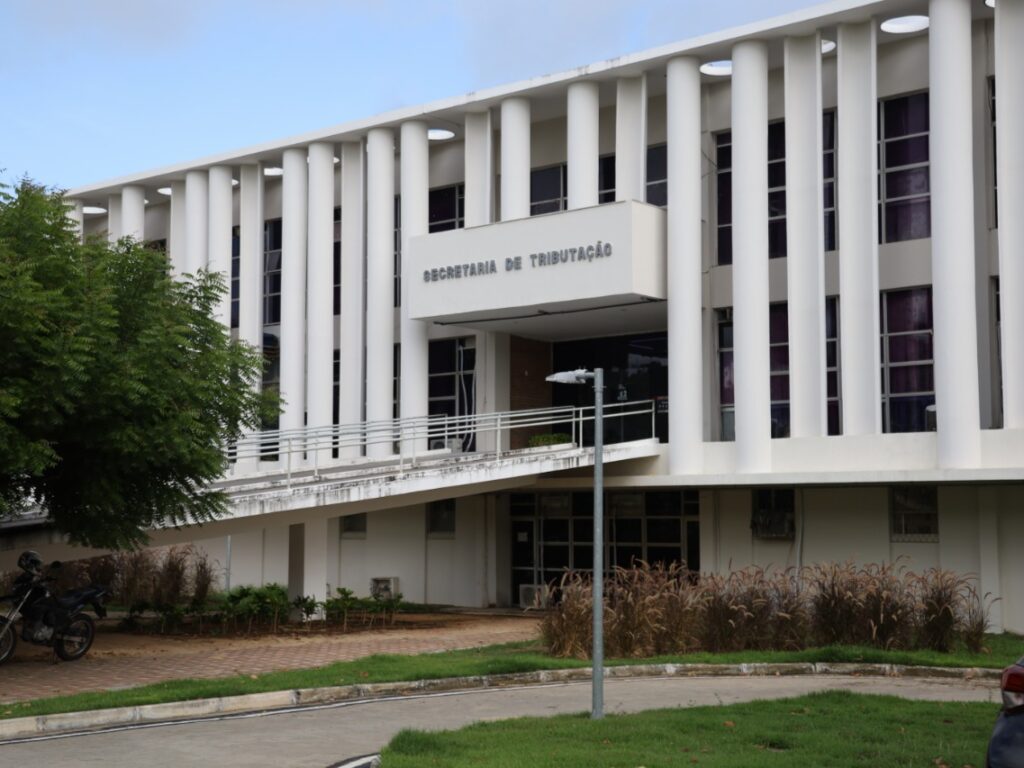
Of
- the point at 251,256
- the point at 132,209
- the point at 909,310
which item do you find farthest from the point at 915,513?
the point at 132,209

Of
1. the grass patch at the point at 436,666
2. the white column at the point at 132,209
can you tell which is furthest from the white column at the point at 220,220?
the grass patch at the point at 436,666

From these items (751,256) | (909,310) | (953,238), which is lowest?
(909,310)

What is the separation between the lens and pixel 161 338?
1625 cm

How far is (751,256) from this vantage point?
24.2 metres

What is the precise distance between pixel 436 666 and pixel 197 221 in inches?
787

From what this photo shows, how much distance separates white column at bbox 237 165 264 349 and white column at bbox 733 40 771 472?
13.4 m

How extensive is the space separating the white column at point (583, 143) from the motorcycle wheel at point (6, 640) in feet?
45.8

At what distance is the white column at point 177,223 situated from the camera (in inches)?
1368

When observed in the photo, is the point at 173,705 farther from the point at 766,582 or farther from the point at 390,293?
the point at 390,293

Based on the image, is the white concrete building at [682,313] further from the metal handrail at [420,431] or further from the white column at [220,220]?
the white column at [220,220]

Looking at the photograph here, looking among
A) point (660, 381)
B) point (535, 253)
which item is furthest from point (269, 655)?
point (660, 381)

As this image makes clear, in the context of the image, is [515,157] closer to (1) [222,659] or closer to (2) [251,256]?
(2) [251,256]

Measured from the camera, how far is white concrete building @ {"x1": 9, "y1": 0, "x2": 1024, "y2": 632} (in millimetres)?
22469

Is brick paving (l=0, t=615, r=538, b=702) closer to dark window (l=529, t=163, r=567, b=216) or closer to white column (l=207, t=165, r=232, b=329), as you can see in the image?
dark window (l=529, t=163, r=567, b=216)
